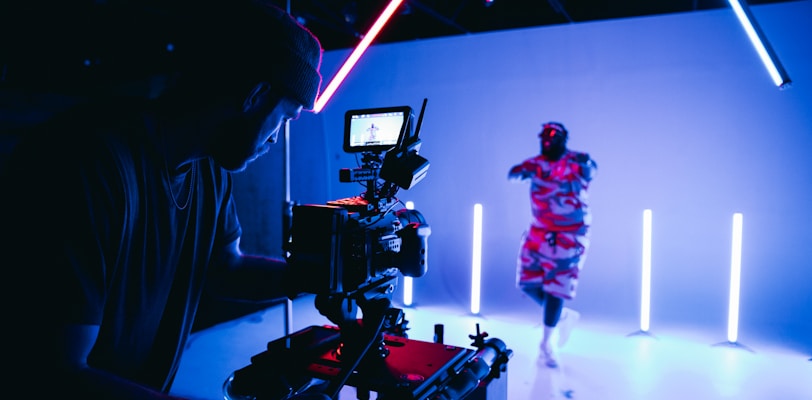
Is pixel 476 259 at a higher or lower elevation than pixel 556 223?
lower

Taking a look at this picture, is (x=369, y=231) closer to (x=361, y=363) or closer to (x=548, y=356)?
(x=361, y=363)

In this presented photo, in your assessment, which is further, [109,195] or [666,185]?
[666,185]

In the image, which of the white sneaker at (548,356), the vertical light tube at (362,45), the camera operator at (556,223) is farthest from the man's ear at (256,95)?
the white sneaker at (548,356)

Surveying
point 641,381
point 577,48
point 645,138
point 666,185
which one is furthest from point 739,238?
point 577,48

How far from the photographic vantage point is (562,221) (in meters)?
3.36

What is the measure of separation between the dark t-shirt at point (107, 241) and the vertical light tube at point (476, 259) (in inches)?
134

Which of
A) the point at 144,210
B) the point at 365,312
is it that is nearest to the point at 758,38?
the point at 365,312

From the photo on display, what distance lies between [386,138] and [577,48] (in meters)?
3.59

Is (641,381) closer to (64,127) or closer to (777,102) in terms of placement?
(777,102)

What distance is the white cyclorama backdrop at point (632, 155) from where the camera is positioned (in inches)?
142

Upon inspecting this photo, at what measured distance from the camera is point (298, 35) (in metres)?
0.90

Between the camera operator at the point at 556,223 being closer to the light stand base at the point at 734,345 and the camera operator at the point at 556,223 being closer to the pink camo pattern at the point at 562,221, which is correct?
the pink camo pattern at the point at 562,221

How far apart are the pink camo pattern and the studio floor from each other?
56 cm

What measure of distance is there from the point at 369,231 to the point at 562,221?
2.75 meters
